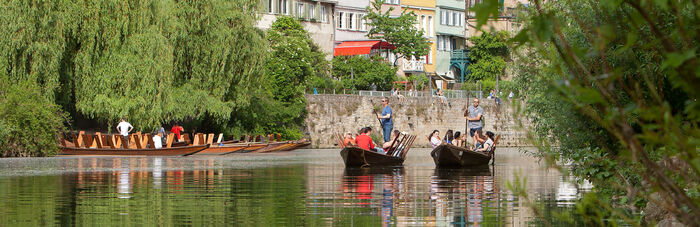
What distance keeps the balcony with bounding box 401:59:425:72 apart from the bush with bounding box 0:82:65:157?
50159mm

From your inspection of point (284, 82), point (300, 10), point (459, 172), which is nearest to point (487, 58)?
point (300, 10)

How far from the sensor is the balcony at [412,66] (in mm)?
83000

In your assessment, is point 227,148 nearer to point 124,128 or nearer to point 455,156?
point 124,128

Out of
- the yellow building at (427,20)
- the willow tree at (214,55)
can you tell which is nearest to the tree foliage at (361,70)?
the yellow building at (427,20)

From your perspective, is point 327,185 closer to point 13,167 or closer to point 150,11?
point 13,167

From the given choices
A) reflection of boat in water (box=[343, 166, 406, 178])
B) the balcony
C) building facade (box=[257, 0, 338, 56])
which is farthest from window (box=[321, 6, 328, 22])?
reflection of boat in water (box=[343, 166, 406, 178])

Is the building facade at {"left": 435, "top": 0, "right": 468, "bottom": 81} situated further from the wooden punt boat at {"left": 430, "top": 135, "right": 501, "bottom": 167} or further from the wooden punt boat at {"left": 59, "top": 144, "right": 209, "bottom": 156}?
the wooden punt boat at {"left": 430, "top": 135, "right": 501, "bottom": 167}

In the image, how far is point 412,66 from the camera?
273 ft

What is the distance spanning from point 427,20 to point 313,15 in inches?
660

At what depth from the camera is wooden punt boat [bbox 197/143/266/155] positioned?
41372 mm

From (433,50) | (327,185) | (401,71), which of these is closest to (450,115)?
(401,71)

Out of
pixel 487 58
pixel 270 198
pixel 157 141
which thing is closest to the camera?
pixel 270 198

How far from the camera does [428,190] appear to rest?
17.1m

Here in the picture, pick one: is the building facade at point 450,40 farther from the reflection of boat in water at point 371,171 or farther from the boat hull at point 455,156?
the reflection of boat in water at point 371,171
